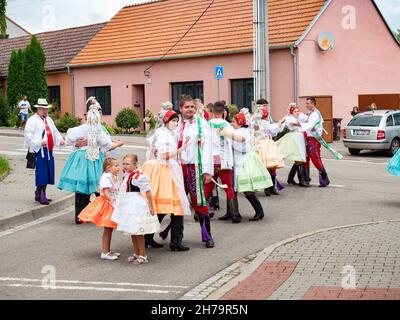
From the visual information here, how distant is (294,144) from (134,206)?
744 centimetres

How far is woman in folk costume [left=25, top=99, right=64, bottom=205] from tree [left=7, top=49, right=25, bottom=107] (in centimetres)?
2812

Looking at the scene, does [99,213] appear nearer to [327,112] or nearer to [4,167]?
[4,167]

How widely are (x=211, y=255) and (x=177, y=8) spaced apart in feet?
95.6

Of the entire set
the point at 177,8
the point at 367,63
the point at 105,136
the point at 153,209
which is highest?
the point at 177,8

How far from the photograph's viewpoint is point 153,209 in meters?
8.86

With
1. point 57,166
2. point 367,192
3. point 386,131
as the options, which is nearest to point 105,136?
point 367,192

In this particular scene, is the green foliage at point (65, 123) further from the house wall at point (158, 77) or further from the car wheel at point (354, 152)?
the car wheel at point (354, 152)

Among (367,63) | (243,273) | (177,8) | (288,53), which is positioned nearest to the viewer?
(243,273)

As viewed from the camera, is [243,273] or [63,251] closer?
[243,273]

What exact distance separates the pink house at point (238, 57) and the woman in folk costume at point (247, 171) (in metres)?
17.9

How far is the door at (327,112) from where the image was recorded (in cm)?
2945

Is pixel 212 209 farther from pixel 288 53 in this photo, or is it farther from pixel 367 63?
pixel 367 63

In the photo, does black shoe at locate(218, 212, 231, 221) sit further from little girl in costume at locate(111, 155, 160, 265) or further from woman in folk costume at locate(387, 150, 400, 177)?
little girl in costume at locate(111, 155, 160, 265)

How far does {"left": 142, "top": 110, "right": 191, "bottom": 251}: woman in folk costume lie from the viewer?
918 cm
